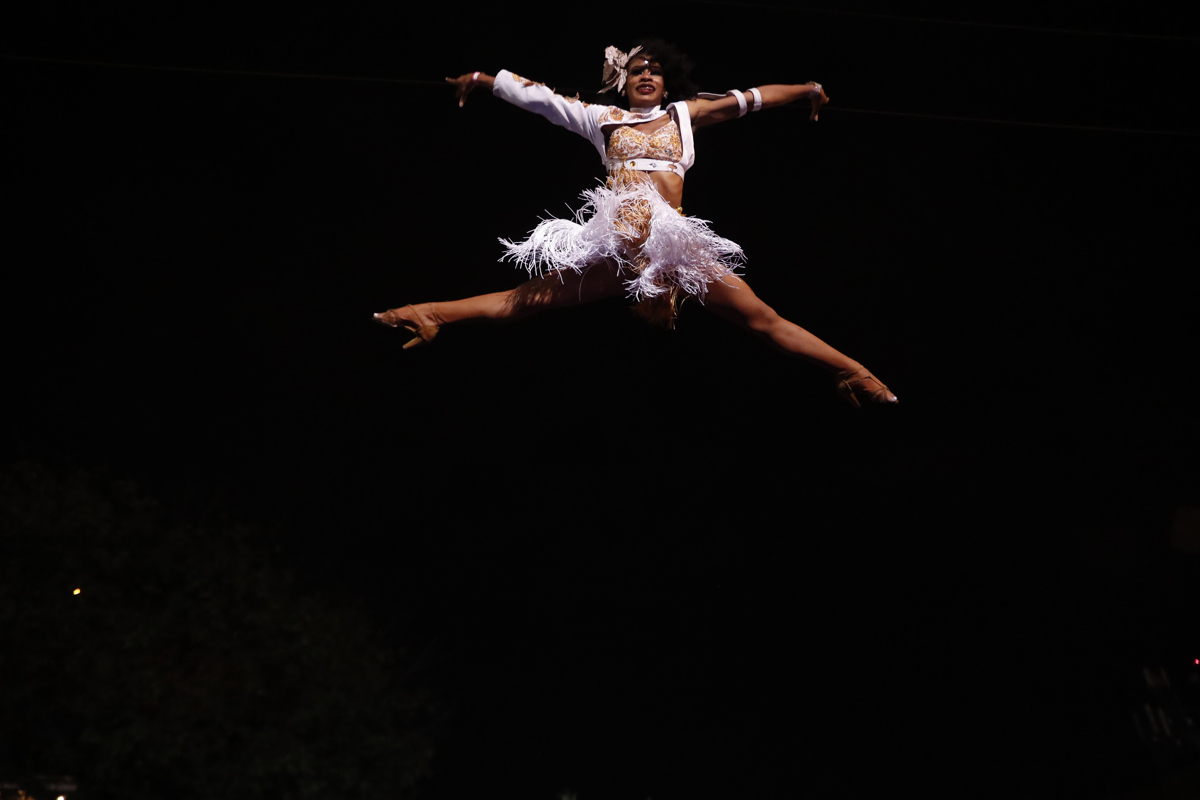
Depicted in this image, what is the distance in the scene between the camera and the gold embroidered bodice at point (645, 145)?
4.02m

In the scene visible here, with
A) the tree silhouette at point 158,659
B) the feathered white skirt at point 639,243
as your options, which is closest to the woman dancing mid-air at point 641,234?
the feathered white skirt at point 639,243

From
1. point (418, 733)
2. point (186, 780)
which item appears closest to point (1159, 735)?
point (418, 733)

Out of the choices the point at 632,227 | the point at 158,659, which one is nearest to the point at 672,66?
the point at 632,227

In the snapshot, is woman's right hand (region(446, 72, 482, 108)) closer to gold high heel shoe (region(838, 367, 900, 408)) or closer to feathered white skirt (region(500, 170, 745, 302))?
feathered white skirt (region(500, 170, 745, 302))

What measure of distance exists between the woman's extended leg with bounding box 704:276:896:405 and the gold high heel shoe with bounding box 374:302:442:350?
3.01 feet

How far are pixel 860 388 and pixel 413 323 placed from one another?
5.03 ft

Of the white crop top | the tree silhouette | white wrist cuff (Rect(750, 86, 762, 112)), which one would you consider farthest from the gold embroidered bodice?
the tree silhouette

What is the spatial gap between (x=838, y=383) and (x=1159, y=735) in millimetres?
9731

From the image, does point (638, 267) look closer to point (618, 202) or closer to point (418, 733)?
point (618, 202)

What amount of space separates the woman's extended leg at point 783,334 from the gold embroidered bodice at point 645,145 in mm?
473

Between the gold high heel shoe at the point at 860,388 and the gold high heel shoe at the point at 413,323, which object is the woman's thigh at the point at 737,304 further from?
the gold high heel shoe at the point at 413,323

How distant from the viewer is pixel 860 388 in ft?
13.5

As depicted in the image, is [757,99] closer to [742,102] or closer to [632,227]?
[742,102]

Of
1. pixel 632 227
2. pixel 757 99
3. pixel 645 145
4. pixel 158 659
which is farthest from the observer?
pixel 158 659
